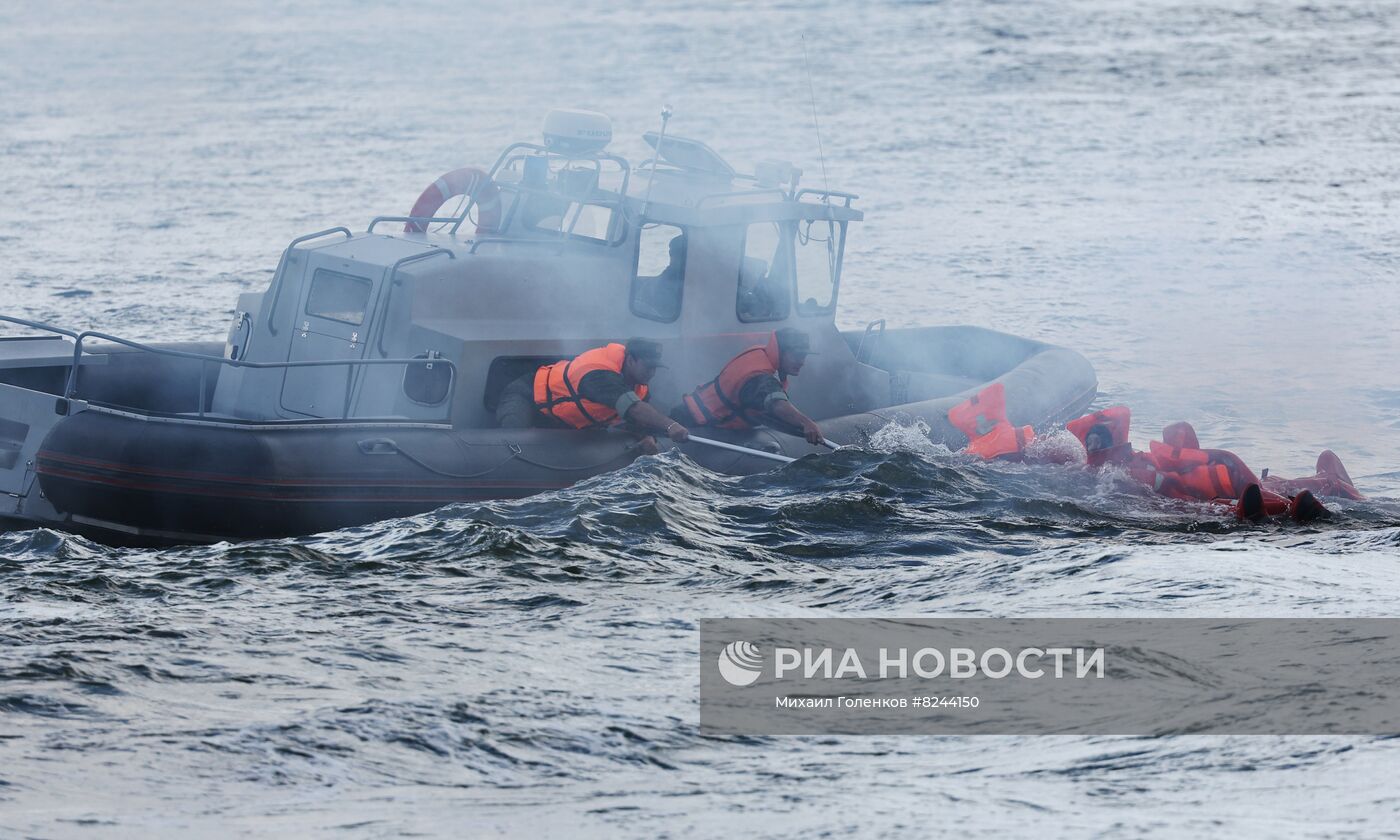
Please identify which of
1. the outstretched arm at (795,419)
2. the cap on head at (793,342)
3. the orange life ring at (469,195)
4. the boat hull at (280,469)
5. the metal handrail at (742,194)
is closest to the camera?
the boat hull at (280,469)

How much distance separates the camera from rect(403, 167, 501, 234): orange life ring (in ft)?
35.9

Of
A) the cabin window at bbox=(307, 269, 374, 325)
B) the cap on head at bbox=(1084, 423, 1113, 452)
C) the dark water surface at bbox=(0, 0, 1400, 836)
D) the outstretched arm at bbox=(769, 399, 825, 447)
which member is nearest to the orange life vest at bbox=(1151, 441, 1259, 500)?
the dark water surface at bbox=(0, 0, 1400, 836)

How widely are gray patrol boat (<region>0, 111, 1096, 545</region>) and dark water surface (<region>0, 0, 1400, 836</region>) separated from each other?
0.94 ft

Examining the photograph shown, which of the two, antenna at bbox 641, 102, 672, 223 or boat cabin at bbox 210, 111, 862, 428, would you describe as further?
antenna at bbox 641, 102, 672, 223

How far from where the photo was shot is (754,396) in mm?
10078

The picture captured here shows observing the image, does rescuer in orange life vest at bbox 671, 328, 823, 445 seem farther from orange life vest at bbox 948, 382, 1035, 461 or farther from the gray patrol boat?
orange life vest at bbox 948, 382, 1035, 461

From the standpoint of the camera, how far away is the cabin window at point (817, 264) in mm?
11117

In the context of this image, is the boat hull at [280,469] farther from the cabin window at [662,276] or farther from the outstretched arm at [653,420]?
the cabin window at [662,276]

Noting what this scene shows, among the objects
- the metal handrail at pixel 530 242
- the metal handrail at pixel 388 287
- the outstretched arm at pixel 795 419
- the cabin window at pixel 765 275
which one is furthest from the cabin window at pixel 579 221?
the outstretched arm at pixel 795 419

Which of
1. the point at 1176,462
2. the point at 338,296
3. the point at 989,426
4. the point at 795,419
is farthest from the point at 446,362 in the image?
the point at 1176,462

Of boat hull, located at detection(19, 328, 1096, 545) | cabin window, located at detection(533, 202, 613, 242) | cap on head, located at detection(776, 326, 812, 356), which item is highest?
cabin window, located at detection(533, 202, 613, 242)

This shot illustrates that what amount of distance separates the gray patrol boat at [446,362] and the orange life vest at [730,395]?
0.14 m

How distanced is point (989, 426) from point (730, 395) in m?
1.74

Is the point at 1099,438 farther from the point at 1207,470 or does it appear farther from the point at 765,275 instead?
the point at 765,275
